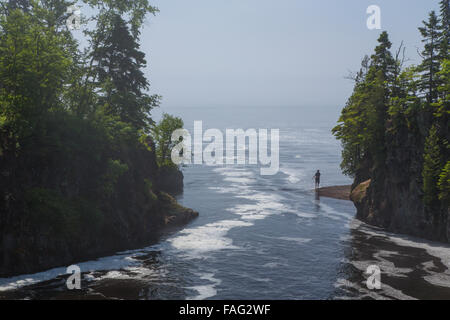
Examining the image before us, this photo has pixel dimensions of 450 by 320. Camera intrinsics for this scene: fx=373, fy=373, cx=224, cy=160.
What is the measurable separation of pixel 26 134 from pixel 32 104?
6.00 ft

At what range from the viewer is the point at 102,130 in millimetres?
26922

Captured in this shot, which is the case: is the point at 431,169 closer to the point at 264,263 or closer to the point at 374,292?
the point at 374,292

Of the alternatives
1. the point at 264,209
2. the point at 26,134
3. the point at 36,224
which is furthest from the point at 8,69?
the point at 264,209

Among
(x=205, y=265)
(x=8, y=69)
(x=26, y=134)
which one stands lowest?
(x=205, y=265)

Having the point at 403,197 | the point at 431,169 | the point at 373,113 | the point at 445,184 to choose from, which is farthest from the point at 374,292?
the point at 373,113

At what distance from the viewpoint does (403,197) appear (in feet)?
106

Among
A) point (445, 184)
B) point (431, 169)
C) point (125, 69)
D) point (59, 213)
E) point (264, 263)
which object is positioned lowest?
point (264, 263)

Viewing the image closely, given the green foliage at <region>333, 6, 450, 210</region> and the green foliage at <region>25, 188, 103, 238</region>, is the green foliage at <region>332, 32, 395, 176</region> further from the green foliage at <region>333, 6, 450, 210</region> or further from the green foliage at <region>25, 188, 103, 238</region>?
the green foliage at <region>25, 188, 103, 238</region>

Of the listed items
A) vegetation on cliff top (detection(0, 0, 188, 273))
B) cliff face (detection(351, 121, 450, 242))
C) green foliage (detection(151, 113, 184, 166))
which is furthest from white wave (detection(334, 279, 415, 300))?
green foliage (detection(151, 113, 184, 166))

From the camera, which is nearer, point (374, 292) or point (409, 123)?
point (374, 292)

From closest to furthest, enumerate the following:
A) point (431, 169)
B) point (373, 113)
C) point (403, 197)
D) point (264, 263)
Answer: point (264, 263) < point (431, 169) < point (403, 197) < point (373, 113)

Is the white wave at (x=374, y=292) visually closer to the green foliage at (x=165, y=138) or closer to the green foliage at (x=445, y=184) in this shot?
the green foliage at (x=445, y=184)

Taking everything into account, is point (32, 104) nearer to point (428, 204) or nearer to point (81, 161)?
point (81, 161)

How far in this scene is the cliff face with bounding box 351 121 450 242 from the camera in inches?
1169
